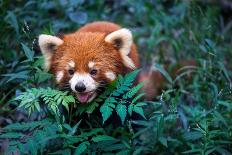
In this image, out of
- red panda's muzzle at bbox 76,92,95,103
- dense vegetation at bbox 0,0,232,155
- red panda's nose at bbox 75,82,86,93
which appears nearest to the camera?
dense vegetation at bbox 0,0,232,155

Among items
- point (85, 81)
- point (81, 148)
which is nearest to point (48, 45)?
point (85, 81)

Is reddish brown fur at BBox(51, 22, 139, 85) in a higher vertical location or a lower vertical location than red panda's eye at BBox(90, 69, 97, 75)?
higher

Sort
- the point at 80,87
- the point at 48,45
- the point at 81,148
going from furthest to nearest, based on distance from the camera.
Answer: the point at 48,45, the point at 80,87, the point at 81,148

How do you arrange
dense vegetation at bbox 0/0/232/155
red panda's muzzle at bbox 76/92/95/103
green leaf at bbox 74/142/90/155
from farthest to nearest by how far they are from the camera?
red panda's muzzle at bbox 76/92/95/103, dense vegetation at bbox 0/0/232/155, green leaf at bbox 74/142/90/155

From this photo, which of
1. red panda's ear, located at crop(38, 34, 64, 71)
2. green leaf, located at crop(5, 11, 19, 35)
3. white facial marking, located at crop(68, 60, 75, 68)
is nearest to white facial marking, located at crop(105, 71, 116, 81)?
white facial marking, located at crop(68, 60, 75, 68)

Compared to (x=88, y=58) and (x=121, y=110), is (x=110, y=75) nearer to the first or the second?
(x=88, y=58)

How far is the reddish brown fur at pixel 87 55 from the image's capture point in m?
3.49

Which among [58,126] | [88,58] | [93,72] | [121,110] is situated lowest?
[58,126]

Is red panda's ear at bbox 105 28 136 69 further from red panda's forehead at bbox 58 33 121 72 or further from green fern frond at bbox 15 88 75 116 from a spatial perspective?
green fern frond at bbox 15 88 75 116

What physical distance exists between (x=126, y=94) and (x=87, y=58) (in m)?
0.54

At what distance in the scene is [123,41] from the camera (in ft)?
11.8

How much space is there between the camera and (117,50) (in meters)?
3.67

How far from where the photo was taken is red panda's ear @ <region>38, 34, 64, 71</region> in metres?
3.57

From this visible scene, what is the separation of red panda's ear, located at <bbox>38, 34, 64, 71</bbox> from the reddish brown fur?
4cm
